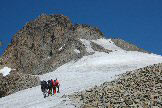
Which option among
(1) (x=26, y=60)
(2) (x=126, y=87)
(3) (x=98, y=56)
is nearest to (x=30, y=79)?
(3) (x=98, y=56)

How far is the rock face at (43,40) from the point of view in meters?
93.2

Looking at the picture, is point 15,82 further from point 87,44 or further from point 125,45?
point 125,45

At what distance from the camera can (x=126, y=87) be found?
26109mm

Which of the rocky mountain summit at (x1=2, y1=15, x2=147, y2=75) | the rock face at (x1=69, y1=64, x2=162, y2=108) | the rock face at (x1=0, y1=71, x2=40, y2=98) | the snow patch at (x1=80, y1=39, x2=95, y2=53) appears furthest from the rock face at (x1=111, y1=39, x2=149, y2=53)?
the rock face at (x1=69, y1=64, x2=162, y2=108)

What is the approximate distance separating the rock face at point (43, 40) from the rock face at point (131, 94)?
55991 millimetres

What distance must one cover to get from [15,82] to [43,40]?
55570mm

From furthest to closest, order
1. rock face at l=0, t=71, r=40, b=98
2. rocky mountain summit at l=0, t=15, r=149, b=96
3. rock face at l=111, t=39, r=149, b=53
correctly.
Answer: rock face at l=111, t=39, r=149, b=53 → rocky mountain summit at l=0, t=15, r=149, b=96 → rock face at l=0, t=71, r=40, b=98

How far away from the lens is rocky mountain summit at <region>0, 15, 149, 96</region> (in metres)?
83.2

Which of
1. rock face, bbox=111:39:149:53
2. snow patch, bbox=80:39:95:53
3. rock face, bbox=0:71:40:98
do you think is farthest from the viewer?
rock face, bbox=111:39:149:53

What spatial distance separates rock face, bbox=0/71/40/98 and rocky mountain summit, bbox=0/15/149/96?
77.0 feet

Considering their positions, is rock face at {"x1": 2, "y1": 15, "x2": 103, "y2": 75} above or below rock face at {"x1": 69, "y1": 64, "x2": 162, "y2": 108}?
above

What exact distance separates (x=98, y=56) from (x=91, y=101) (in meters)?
44.3

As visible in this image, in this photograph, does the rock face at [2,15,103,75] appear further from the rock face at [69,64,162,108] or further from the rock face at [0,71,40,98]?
the rock face at [69,64,162,108]

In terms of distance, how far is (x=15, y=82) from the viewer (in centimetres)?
5016
